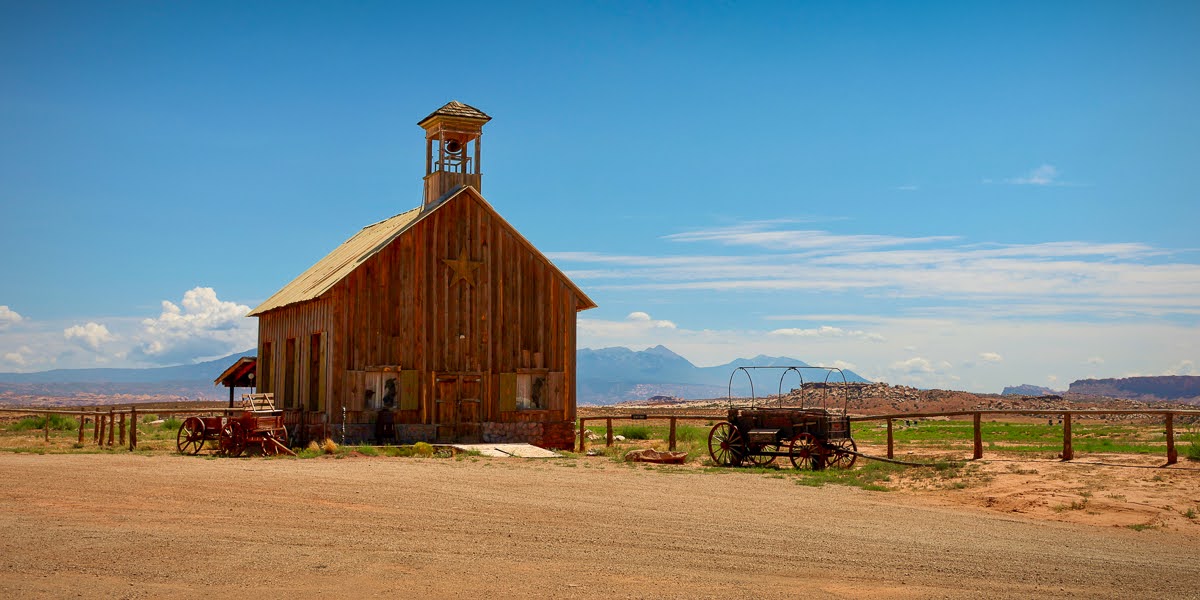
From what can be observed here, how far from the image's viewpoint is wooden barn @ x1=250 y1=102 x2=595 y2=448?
97.6ft

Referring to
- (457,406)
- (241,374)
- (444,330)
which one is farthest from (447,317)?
(241,374)

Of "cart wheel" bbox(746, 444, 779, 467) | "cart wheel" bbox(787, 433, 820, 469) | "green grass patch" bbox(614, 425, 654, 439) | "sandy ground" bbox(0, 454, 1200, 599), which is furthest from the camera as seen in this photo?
"green grass patch" bbox(614, 425, 654, 439)

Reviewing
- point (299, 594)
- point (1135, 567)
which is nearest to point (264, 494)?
point (299, 594)

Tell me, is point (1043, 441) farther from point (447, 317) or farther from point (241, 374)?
point (241, 374)

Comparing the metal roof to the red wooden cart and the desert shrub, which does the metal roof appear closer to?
the red wooden cart

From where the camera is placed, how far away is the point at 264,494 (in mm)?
17312

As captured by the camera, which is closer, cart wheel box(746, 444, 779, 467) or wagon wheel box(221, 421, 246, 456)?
cart wheel box(746, 444, 779, 467)

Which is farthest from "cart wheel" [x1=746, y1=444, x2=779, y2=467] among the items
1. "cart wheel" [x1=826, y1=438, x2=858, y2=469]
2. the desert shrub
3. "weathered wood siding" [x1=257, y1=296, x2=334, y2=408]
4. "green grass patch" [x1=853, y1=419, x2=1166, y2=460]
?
the desert shrub

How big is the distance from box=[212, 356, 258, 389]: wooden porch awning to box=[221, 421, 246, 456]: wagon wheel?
12752mm

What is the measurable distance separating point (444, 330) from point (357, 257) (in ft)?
11.5

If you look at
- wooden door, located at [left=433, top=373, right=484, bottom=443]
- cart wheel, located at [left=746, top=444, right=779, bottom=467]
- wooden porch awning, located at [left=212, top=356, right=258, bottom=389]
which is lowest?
cart wheel, located at [left=746, top=444, right=779, bottom=467]

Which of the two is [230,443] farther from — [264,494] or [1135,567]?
[1135,567]

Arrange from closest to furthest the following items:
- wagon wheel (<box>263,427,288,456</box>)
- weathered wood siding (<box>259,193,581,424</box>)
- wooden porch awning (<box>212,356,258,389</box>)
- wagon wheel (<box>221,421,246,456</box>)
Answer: wagon wheel (<box>221,421,246,456</box>), wagon wheel (<box>263,427,288,456</box>), weathered wood siding (<box>259,193,581,424</box>), wooden porch awning (<box>212,356,258,389</box>)

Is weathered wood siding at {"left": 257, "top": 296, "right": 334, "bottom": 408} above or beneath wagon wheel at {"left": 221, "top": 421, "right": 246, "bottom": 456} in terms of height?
above
